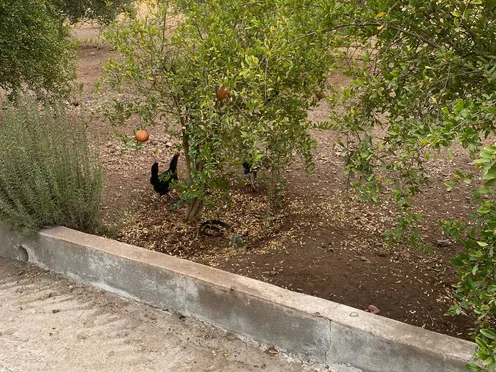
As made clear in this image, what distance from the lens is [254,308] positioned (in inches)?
122

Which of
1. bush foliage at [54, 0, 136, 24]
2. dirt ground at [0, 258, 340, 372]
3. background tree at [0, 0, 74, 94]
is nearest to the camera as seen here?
dirt ground at [0, 258, 340, 372]

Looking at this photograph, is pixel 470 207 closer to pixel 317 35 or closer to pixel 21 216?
pixel 317 35

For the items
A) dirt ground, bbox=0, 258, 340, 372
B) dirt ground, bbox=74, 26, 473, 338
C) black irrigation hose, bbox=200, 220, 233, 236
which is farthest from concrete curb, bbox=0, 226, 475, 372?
black irrigation hose, bbox=200, 220, 233, 236

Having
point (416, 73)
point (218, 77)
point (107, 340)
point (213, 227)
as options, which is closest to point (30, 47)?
point (213, 227)

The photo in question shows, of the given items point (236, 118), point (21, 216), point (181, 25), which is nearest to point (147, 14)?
point (181, 25)

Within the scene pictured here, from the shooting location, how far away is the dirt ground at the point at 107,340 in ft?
10.0

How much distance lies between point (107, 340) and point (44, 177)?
4.34ft

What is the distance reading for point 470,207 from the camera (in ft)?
15.7

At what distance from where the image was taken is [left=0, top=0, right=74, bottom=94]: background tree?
604 centimetres

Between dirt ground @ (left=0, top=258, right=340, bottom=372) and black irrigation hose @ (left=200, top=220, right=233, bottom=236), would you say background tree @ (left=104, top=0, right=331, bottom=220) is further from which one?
dirt ground @ (left=0, top=258, right=340, bottom=372)

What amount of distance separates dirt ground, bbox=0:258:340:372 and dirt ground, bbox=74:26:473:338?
0.58 m

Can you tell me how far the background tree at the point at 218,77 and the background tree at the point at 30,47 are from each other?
2230mm

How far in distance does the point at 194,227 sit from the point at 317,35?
2203 mm

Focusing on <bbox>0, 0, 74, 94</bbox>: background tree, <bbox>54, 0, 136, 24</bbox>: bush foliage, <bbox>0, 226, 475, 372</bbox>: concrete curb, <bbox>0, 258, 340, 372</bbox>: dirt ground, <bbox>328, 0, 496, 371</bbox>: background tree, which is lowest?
<bbox>0, 258, 340, 372</bbox>: dirt ground
